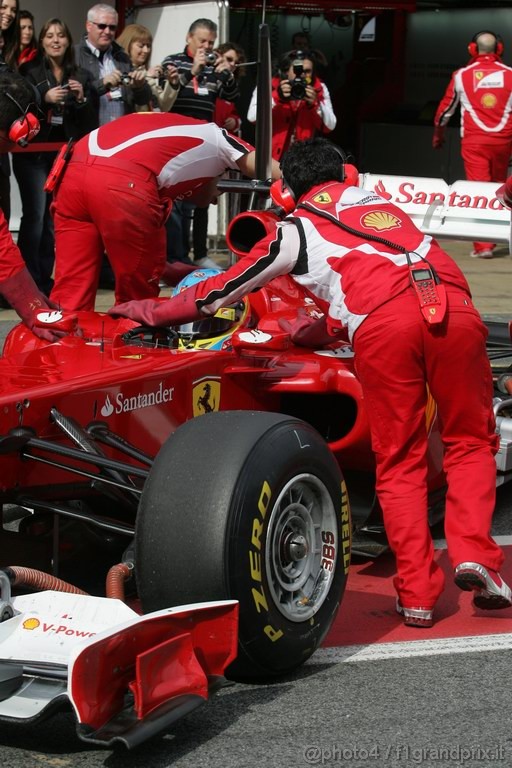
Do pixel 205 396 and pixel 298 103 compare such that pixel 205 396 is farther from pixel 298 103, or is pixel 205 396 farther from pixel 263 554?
pixel 298 103

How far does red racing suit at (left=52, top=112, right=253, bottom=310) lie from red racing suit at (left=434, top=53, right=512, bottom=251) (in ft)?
21.4

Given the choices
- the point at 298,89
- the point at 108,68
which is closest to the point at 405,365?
the point at 108,68

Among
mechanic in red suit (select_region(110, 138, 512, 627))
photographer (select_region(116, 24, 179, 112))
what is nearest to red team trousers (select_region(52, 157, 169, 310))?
mechanic in red suit (select_region(110, 138, 512, 627))

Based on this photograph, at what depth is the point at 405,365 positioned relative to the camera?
416 cm

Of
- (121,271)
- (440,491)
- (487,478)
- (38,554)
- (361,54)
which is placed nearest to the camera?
(38,554)

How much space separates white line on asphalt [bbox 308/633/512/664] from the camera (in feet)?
12.4

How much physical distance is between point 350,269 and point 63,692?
1833 millimetres

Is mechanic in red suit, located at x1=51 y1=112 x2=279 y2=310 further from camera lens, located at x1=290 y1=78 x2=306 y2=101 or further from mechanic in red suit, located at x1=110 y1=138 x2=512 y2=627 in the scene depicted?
camera lens, located at x1=290 y1=78 x2=306 y2=101

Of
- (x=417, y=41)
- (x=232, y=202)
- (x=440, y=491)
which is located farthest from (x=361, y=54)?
(x=440, y=491)

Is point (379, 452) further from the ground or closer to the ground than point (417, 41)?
closer to the ground

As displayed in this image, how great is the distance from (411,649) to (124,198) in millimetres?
2901

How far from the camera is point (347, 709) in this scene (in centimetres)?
339

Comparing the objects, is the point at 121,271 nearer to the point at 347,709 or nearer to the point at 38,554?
the point at 38,554

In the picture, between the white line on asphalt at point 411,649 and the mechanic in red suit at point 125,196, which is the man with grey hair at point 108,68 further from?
the white line on asphalt at point 411,649
